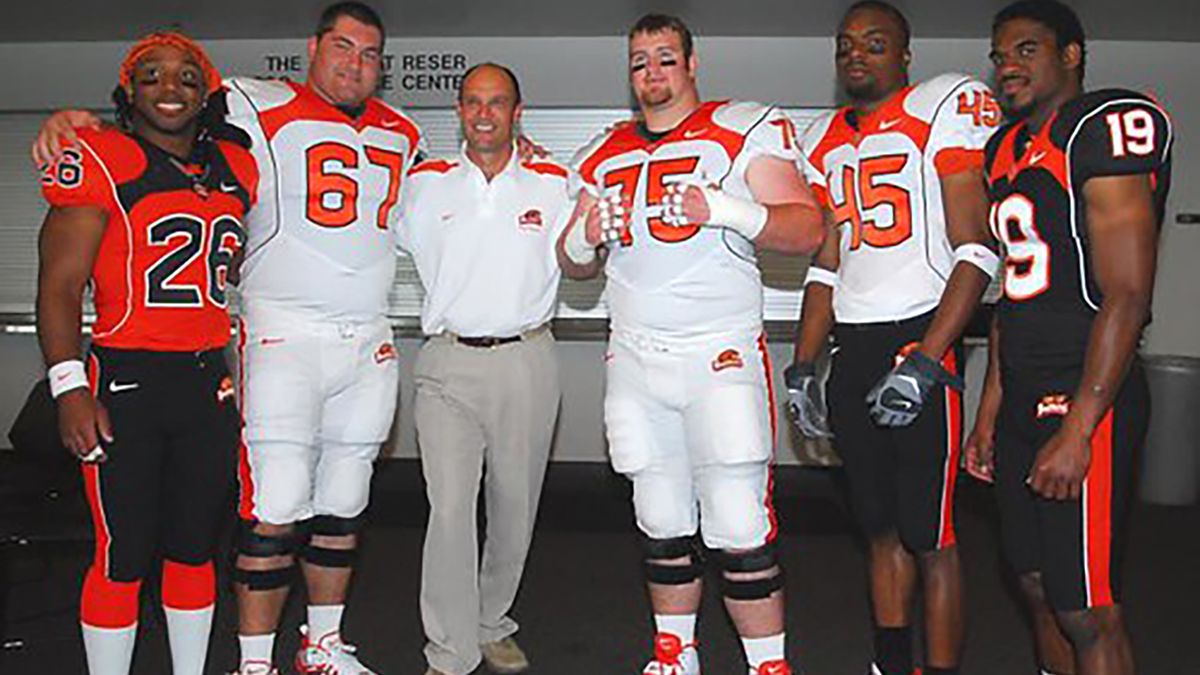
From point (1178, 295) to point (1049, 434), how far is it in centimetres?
428

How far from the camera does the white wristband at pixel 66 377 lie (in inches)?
96.2

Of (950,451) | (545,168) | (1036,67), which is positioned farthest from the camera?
(545,168)

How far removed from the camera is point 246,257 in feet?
9.70

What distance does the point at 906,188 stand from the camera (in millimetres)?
2695

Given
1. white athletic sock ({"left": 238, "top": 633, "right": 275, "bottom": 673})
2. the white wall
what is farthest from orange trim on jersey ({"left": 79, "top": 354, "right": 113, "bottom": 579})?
the white wall

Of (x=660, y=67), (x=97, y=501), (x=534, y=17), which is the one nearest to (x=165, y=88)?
(x=97, y=501)

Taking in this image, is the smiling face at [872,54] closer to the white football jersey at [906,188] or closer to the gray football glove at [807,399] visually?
the white football jersey at [906,188]

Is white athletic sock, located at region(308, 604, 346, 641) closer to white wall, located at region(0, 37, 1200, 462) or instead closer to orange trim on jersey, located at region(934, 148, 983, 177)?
orange trim on jersey, located at region(934, 148, 983, 177)

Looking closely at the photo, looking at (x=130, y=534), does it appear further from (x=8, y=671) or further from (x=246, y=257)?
(x=8, y=671)

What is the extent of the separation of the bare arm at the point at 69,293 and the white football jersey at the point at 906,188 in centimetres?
179

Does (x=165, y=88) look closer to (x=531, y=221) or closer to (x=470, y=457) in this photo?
(x=531, y=221)

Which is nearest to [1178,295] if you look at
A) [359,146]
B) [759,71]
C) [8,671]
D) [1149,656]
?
[759,71]

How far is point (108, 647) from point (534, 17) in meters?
3.69

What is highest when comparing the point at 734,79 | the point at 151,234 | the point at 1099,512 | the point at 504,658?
the point at 734,79
